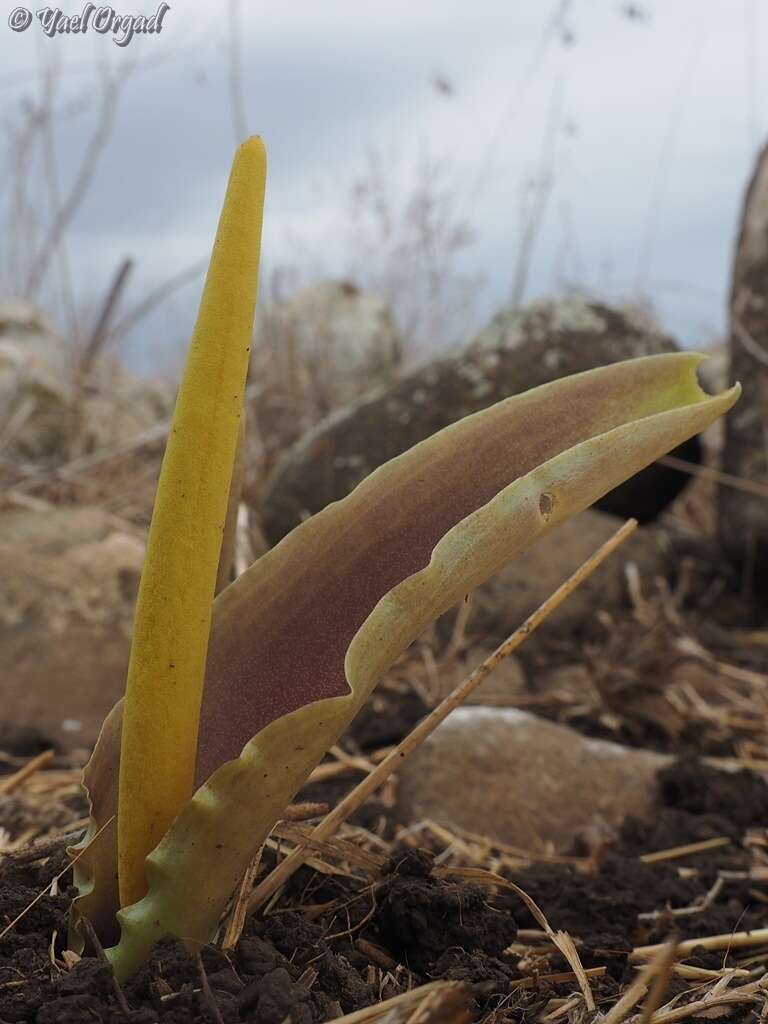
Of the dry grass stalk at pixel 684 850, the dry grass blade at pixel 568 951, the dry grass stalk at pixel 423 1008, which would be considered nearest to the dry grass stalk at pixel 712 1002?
the dry grass blade at pixel 568 951

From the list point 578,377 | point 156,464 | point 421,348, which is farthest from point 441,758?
point 421,348

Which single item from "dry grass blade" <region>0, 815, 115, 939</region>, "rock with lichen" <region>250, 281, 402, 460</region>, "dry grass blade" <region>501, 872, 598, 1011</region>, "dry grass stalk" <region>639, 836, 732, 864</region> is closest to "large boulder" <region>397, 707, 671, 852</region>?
"dry grass stalk" <region>639, 836, 732, 864</region>

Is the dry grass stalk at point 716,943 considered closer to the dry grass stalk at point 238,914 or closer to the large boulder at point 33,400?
the dry grass stalk at point 238,914

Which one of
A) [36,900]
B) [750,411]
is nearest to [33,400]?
[750,411]

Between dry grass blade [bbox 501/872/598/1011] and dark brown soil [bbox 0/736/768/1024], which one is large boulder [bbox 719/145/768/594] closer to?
dark brown soil [bbox 0/736/768/1024]

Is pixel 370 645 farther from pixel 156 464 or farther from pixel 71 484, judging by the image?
pixel 156 464
